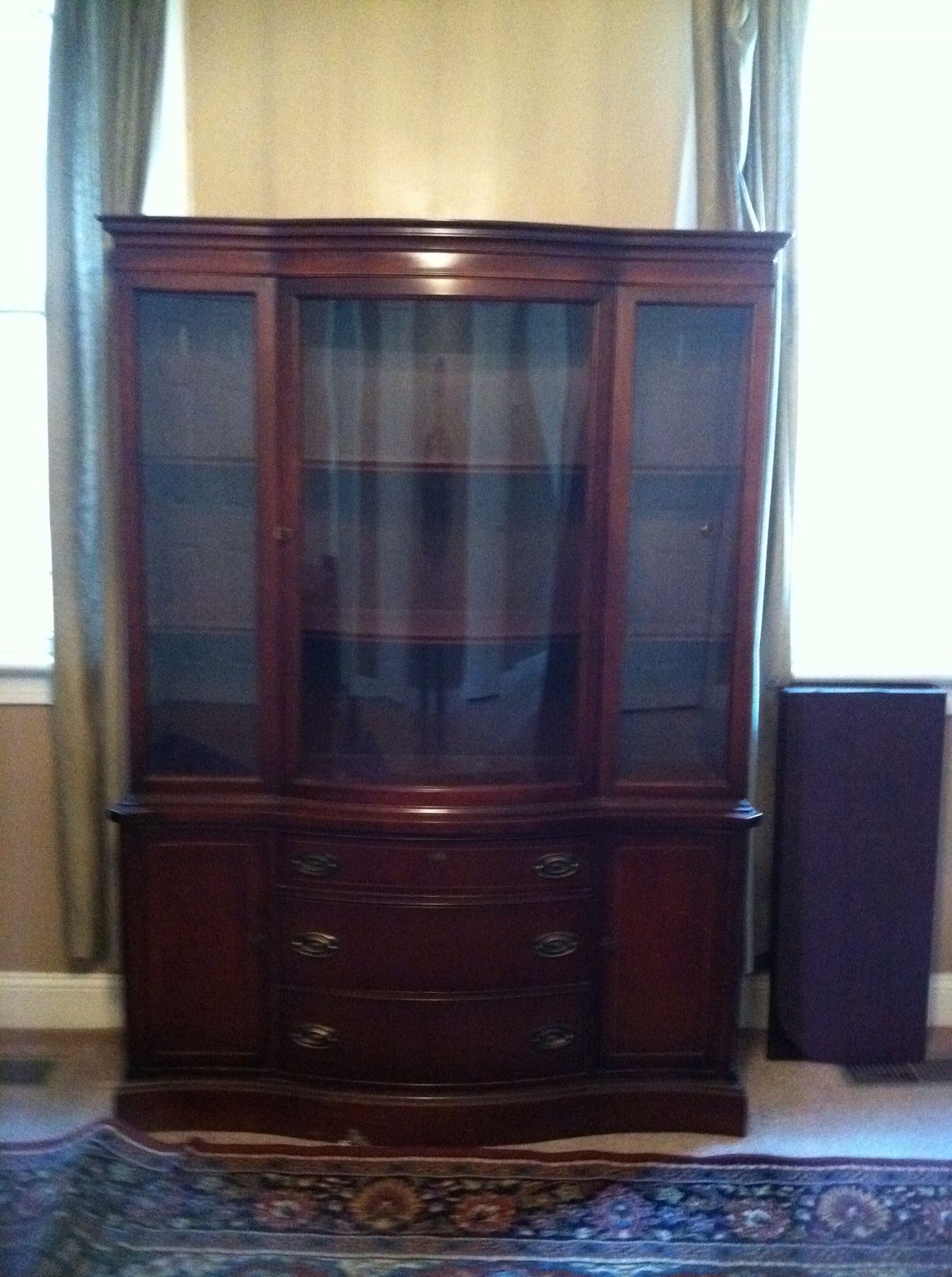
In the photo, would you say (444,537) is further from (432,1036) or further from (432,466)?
(432,1036)

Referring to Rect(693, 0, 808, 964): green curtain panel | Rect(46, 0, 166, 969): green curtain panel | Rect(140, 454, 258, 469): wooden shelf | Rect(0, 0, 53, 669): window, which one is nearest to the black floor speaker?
Rect(693, 0, 808, 964): green curtain panel

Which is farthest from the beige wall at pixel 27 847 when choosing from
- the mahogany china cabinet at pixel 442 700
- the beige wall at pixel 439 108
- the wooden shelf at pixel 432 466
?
the beige wall at pixel 439 108

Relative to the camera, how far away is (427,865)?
2160mm

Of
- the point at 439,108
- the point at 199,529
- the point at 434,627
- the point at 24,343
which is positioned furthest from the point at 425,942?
the point at 439,108

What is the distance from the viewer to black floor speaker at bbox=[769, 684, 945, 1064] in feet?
8.17

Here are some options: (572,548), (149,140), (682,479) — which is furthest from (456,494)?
(149,140)

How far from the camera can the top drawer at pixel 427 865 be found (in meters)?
2.16

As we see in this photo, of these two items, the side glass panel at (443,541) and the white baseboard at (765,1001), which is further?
the white baseboard at (765,1001)

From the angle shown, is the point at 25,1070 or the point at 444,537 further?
the point at 25,1070

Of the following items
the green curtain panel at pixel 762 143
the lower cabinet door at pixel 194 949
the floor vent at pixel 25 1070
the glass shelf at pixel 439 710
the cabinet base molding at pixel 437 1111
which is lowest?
the floor vent at pixel 25 1070

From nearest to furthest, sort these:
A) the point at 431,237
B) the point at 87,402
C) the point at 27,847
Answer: the point at 431,237
the point at 87,402
the point at 27,847

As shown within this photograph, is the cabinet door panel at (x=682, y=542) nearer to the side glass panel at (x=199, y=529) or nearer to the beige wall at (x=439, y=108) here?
the beige wall at (x=439, y=108)

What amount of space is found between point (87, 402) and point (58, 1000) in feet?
4.80

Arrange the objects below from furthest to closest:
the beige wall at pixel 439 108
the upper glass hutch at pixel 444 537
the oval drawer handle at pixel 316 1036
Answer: the beige wall at pixel 439 108
the oval drawer handle at pixel 316 1036
the upper glass hutch at pixel 444 537
